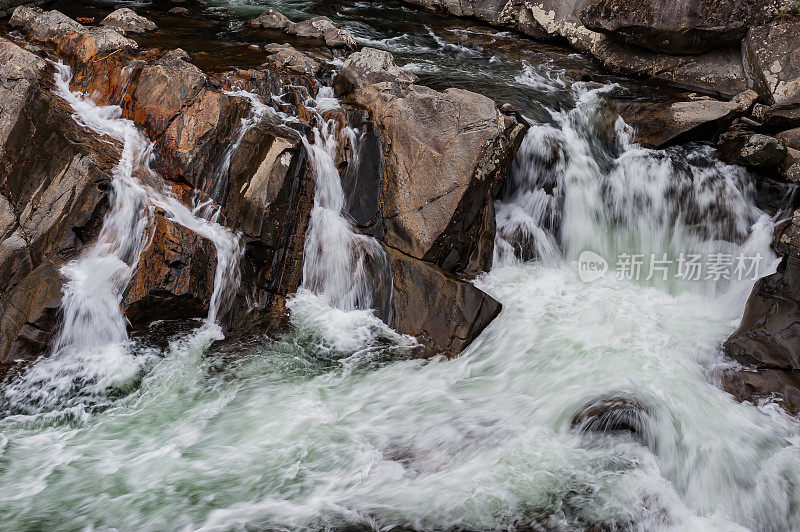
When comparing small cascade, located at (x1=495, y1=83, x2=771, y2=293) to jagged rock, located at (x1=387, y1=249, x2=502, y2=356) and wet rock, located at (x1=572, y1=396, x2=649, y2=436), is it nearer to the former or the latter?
jagged rock, located at (x1=387, y1=249, x2=502, y2=356)

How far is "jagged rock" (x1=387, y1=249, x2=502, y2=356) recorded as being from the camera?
20.4ft

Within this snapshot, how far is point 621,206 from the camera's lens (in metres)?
7.72

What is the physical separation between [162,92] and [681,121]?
21.2ft

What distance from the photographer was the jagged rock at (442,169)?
257 inches

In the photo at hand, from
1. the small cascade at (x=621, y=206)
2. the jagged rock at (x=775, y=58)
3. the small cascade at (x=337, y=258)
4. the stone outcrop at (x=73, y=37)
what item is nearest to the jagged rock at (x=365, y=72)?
the small cascade at (x=337, y=258)

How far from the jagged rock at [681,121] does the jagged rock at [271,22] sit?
19.3 feet

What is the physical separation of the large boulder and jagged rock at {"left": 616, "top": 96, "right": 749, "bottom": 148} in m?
2.16

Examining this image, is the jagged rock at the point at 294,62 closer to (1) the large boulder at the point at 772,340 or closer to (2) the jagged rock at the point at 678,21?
(2) the jagged rock at the point at 678,21

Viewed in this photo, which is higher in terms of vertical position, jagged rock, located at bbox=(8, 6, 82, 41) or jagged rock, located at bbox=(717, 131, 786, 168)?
jagged rock, located at bbox=(8, 6, 82, 41)

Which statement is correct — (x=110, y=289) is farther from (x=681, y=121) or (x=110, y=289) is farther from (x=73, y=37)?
(x=681, y=121)

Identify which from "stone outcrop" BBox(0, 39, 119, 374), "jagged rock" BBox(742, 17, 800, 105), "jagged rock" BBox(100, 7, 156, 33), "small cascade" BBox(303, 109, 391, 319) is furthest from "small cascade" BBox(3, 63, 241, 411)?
"jagged rock" BBox(742, 17, 800, 105)

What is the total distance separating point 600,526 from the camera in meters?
4.31

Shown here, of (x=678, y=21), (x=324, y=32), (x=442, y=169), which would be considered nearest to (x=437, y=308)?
(x=442, y=169)

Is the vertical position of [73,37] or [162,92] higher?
[73,37]
